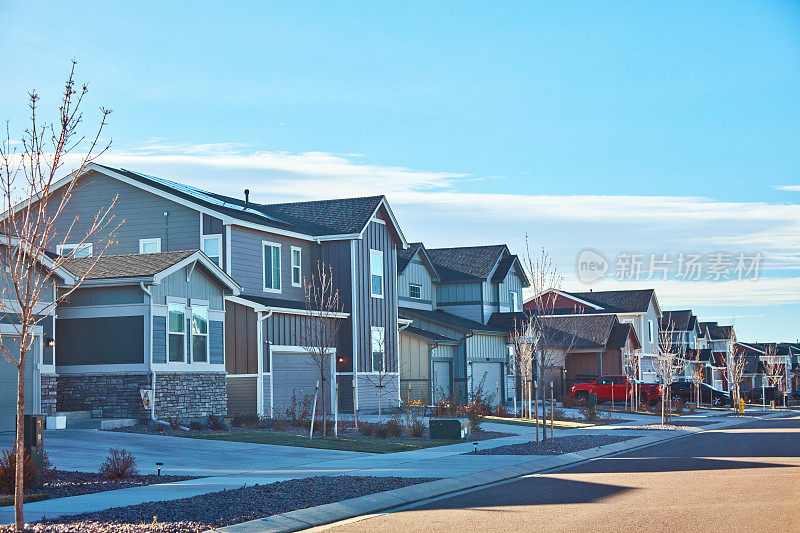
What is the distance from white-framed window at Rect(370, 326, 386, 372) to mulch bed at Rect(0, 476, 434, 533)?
68.7 ft

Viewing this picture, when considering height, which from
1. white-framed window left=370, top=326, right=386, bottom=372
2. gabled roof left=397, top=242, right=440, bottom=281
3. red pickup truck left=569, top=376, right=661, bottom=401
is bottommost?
red pickup truck left=569, top=376, right=661, bottom=401

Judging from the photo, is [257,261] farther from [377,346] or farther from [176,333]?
[176,333]

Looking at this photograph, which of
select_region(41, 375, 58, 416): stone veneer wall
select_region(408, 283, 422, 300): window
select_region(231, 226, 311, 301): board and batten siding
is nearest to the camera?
select_region(41, 375, 58, 416): stone veneer wall

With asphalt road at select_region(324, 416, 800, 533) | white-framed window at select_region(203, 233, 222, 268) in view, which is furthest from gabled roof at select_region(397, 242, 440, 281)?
asphalt road at select_region(324, 416, 800, 533)

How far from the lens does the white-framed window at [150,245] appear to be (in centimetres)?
3228

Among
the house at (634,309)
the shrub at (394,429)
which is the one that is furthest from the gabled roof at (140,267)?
the house at (634,309)

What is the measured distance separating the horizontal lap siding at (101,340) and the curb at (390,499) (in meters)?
11.4

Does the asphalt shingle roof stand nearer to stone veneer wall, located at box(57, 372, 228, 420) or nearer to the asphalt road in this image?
stone veneer wall, located at box(57, 372, 228, 420)

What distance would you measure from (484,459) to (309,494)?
6833 millimetres

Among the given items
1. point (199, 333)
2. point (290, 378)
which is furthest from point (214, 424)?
point (290, 378)

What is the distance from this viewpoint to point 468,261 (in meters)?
54.1

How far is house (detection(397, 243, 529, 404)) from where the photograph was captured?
42938 millimetres

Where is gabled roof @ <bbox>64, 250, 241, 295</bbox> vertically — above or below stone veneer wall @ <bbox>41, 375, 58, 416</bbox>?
above

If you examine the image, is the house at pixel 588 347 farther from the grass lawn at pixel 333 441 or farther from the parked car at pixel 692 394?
the grass lawn at pixel 333 441
